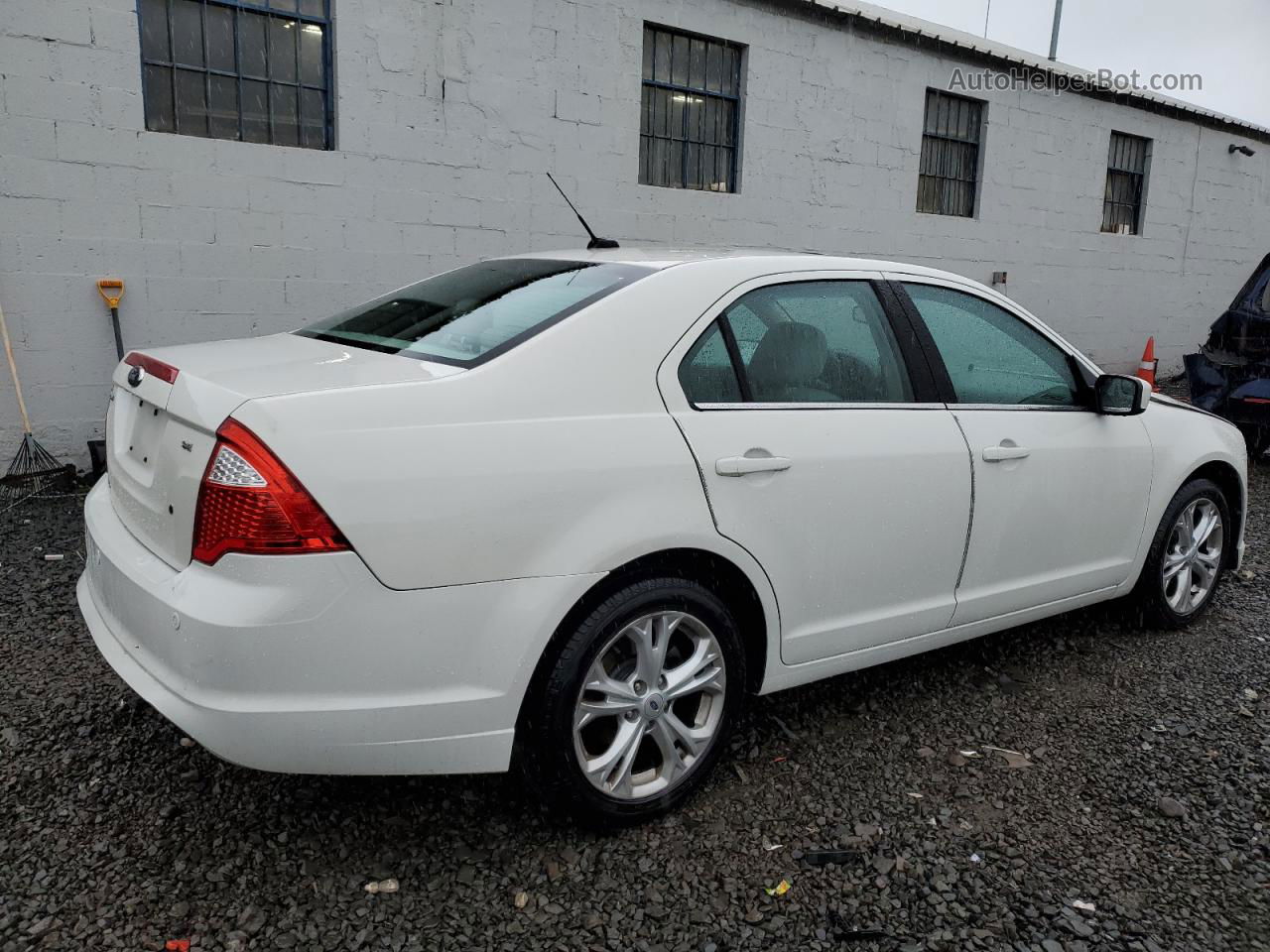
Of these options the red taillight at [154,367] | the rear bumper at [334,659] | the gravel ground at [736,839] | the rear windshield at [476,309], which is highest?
the rear windshield at [476,309]

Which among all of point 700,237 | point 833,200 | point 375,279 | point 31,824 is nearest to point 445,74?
point 375,279

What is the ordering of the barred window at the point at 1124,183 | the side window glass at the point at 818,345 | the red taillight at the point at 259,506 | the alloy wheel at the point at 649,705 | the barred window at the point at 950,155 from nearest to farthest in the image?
1. the red taillight at the point at 259,506
2. the alloy wheel at the point at 649,705
3. the side window glass at the point at 818,345
4. the barred window at the point at 950,155
5. the barred window at the point at 1124,183

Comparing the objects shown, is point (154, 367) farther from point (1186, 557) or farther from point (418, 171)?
point (418, 171)

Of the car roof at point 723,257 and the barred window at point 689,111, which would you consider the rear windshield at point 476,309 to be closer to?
the car roof at point 723,257

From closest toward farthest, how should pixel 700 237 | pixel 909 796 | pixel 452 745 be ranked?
pixel 452 745, pixel 909 796, pixel 700 237

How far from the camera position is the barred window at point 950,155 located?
1053cm

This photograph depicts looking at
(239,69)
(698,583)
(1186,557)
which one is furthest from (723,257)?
(239,69)

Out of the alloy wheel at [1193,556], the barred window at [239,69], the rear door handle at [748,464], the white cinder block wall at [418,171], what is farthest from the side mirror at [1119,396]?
the barred window at [239,69]

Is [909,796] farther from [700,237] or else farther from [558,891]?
[700,237]

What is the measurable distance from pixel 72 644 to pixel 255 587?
2182 millimetres

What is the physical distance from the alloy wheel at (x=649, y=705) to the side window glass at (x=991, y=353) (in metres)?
1.35

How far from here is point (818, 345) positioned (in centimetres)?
305

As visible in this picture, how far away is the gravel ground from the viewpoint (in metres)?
2.31

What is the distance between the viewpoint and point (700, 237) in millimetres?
8727
